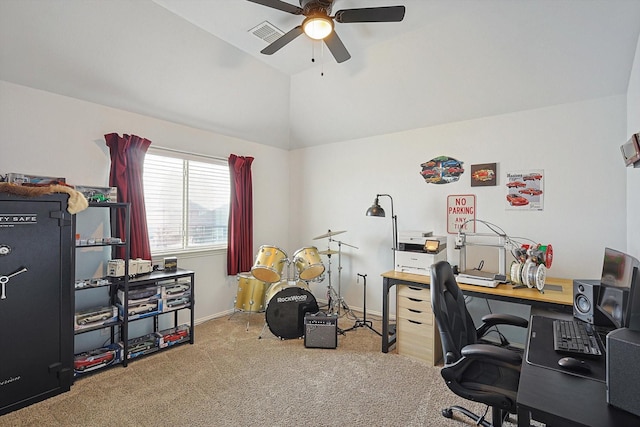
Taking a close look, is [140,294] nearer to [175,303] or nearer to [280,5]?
[175,303]

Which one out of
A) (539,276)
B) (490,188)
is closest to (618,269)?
(539,276)

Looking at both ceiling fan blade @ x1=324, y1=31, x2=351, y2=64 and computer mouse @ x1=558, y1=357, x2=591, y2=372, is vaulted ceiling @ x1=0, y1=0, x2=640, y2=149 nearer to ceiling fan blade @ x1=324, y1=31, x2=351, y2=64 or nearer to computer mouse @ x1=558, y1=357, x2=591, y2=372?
ceiling fan blade @ x1=324, y1=31, x2=351, y2=64

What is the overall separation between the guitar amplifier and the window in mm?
1688

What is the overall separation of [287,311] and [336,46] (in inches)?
100

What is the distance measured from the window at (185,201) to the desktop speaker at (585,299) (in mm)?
3627

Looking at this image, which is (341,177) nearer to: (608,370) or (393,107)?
(393,107)

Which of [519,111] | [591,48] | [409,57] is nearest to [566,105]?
[519,111]

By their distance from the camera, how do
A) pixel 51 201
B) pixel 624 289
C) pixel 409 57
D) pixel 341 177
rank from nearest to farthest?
pixel 624 289
pixel 51 201
pixel 409 57
pixel 341 177

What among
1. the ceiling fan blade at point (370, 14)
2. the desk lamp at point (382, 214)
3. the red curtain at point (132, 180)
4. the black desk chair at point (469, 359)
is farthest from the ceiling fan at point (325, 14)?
the red curtain at point (132, 180)

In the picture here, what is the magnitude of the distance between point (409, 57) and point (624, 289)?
2.50m

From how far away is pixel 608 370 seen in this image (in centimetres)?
101

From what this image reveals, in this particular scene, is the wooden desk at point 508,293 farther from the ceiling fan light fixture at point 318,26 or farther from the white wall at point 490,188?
the ceiling fan light fixture at point 318,26

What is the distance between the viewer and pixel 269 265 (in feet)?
11.1

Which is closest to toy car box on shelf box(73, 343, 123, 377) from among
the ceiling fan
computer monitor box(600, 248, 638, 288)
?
the ceiling fan
